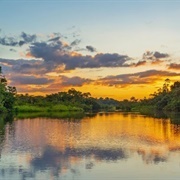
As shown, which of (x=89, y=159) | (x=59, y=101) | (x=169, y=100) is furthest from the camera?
(x=59, y=101)

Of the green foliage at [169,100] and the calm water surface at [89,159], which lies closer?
the calm water surface at [89,159]

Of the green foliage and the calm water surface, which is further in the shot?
the green foliage

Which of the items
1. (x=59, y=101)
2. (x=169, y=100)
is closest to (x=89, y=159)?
(x=169, y=100)

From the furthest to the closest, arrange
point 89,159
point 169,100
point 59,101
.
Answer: point 59,101 → point 169,100 → point 89,159

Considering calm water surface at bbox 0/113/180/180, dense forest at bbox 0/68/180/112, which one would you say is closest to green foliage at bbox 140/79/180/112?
dense forest at bbox 0/68/180/112

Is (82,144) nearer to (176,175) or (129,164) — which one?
(129,164)

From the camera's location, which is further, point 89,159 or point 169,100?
point 169,100

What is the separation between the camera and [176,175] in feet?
47.3

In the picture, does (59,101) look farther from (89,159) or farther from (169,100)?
(89,159)

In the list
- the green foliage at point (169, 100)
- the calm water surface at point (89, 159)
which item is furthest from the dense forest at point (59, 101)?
the calm water surface at point (89, 159)

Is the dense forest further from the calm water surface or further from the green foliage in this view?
the calm water surface

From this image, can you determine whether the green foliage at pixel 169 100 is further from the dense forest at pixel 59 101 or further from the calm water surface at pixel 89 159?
the calm water surface at pixel 89 159

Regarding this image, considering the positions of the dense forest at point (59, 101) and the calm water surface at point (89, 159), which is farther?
the dense forest at point (59, 101)

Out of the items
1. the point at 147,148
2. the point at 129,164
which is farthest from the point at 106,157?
the point at 147,148
